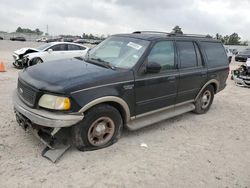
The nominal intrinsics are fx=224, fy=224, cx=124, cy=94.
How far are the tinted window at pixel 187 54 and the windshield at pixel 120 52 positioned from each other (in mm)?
970

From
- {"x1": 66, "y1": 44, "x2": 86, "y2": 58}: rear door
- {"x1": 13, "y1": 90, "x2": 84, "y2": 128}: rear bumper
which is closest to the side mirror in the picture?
{"x1": 13, "y1": 90, "x2": 84, "y2": 128}: rear bumper

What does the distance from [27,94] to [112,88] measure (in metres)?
1.28

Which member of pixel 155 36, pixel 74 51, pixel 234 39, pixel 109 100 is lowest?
pixel 109 100

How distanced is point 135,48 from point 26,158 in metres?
2.52

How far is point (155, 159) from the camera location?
347 cm

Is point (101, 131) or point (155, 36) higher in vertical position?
point (155, 36)

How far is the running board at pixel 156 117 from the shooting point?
3979 mm

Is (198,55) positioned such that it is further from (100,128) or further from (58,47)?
(58,47)

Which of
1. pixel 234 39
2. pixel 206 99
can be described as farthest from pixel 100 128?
pixel 234 39

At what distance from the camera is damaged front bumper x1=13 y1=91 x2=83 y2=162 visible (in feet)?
9.98

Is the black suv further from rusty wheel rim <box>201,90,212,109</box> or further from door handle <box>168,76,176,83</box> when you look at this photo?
rusty wheel rim <box>201,90,212,109</box>

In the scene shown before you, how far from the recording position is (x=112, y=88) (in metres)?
3.46

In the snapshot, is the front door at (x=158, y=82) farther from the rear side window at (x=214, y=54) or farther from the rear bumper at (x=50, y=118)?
the rear side window at (x=214, y=54)

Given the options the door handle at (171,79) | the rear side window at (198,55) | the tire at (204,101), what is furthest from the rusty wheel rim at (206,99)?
the door handle at (171,79)
